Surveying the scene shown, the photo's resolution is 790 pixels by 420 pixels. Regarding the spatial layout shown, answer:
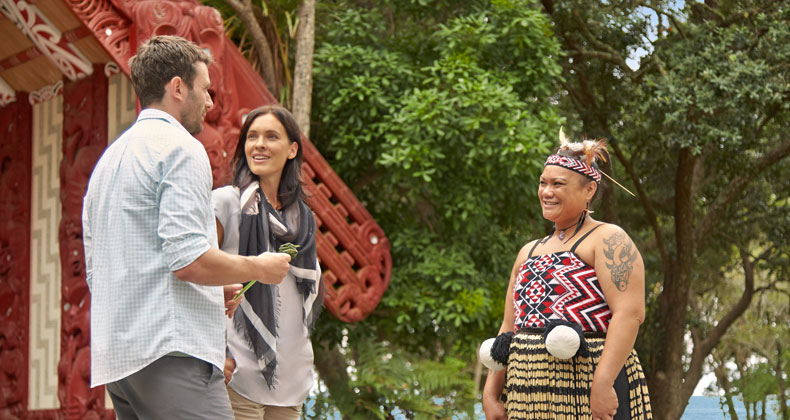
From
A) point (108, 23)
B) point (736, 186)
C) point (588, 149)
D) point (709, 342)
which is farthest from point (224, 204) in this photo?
point (709, 342)

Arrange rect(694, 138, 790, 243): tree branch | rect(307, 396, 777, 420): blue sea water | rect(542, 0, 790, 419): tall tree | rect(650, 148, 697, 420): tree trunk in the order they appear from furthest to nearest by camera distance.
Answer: rect(307, 396, 777, 420): blue sea water < rect(650, 148, 697, 420): tree trunk < rect(694, 138, 790, 243): tree branch < rect(542, 0, 790, 419): tall tree

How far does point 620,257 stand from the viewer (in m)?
3.04

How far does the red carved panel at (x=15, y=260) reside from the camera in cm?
649

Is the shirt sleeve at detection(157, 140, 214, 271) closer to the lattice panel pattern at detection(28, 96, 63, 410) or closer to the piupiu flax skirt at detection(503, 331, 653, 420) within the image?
the piupiu flax skirt at detection(503, 331, 653, 420)

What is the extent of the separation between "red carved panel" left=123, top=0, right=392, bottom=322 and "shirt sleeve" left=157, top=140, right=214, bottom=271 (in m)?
2.90

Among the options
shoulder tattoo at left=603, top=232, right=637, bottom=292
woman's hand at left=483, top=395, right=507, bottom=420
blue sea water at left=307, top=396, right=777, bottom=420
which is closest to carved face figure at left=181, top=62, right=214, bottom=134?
shoulder tattoo at left=603, top=232, right=637, bottom=292

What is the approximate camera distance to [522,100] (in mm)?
7730

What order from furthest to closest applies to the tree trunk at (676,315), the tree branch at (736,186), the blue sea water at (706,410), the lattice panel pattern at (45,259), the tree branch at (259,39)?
the blue sea water at (706,410) → the tree trunk at (676,315) → the tree branch at (736,186) → the tree branch at (259,39) → the lattice panel pattern at (45,259)

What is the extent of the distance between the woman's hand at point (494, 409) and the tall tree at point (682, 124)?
5.39 m

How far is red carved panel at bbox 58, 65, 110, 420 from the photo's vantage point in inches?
219

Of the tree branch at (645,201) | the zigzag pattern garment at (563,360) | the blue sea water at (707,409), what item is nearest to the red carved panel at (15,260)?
the zigzag pattern garment at (563,360)

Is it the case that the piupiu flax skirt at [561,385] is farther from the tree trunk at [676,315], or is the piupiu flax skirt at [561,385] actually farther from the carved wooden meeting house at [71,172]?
the tree trunk at [676,315]

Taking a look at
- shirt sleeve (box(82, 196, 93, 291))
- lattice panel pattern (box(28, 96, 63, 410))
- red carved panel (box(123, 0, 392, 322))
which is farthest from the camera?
lattice panel pattern (box(28, 96, 63, 410))

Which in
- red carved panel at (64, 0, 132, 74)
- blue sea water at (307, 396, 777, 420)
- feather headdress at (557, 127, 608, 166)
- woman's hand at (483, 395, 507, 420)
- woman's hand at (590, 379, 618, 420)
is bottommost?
blue sea water at (307, 396, 777, 420)
